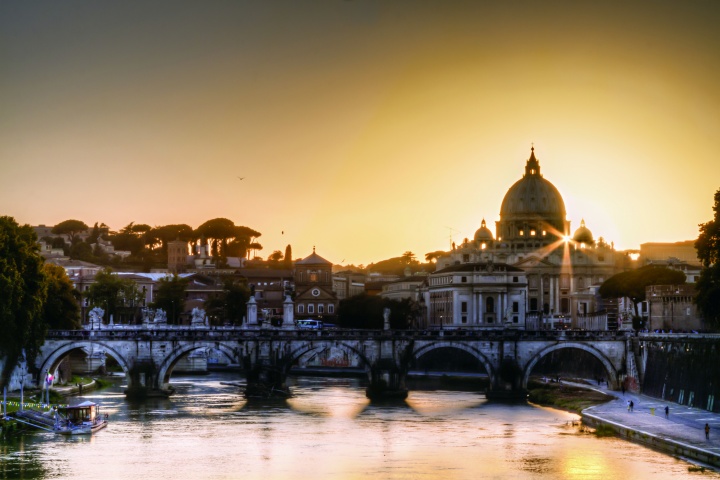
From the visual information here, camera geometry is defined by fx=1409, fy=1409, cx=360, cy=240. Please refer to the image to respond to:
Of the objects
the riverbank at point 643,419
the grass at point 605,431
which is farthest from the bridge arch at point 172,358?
the grass at point 605,431

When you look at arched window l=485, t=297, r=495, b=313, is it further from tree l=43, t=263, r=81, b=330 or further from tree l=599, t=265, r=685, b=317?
tree l=43, t=263, r=81, b=330

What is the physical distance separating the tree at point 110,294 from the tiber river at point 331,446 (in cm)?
5960

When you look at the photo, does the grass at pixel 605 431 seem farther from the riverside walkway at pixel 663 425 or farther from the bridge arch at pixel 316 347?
the bridge arch at pixel 316 347

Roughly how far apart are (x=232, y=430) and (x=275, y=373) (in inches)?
963

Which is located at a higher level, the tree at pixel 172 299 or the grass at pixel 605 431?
the tree at pixel 172 299

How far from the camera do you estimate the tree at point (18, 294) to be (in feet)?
283

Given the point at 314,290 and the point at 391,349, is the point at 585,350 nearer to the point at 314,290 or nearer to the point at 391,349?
the point at 391,349

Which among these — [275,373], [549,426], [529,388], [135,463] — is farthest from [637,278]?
[135,463]

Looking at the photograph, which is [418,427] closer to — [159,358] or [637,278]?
[159,358]

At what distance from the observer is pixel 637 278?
523ft

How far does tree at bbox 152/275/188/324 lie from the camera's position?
17125 cm

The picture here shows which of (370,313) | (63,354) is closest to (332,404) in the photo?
(63,354)

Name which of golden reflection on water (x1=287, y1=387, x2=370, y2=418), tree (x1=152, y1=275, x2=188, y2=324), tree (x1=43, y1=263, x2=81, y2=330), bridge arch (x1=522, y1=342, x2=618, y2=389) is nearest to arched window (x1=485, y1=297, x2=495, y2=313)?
tree (x1=152, y1=275, x2=188, y2=324)

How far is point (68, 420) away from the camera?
77.7 m
